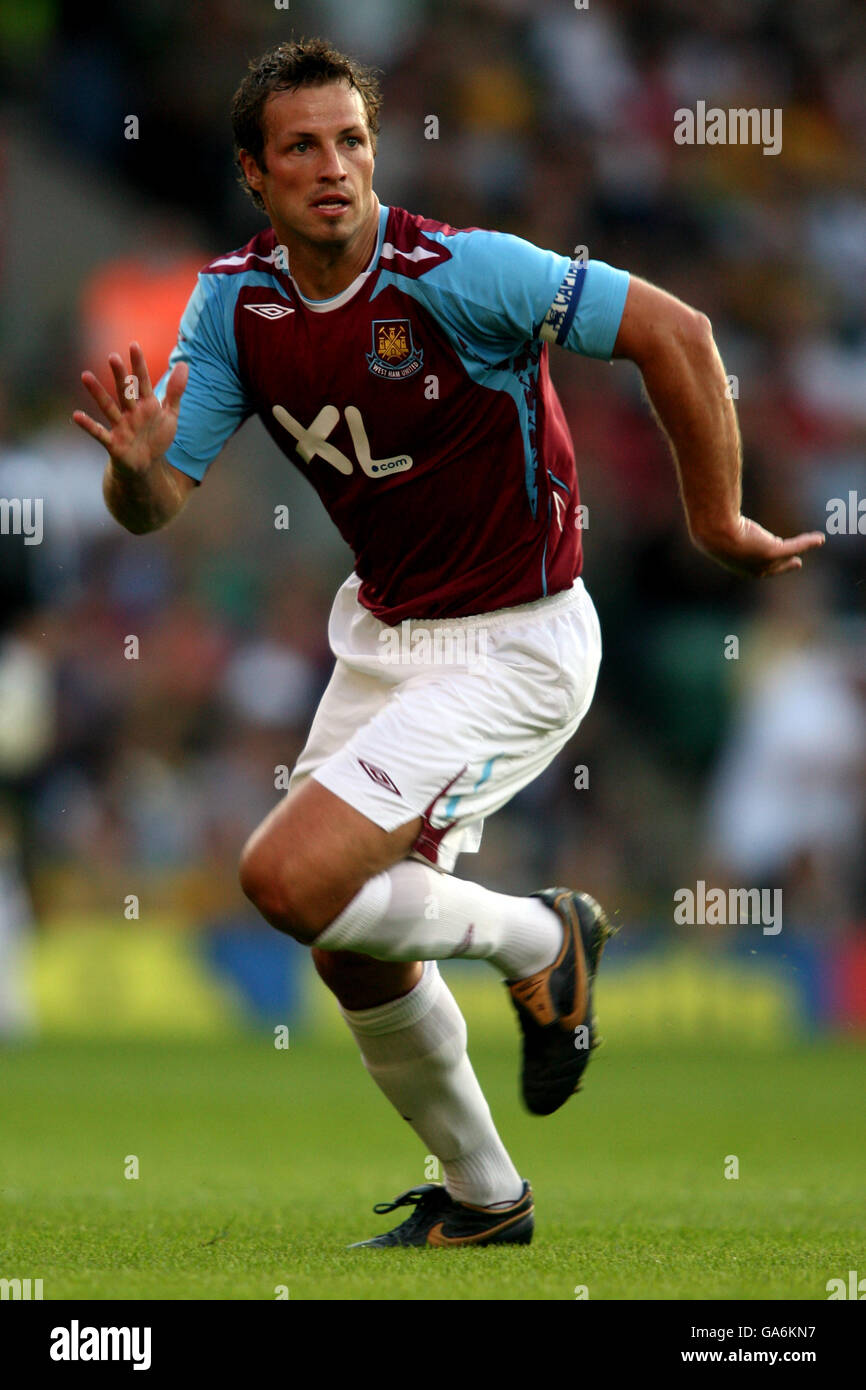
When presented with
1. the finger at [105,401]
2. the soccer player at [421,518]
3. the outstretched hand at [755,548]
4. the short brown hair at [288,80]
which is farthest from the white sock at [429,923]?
the short brown hair at [288,80]

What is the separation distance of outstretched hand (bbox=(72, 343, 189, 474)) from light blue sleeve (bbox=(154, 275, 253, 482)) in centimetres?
19

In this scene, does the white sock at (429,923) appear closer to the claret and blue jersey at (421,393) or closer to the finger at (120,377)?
the claret and blue jersey at (421,393)

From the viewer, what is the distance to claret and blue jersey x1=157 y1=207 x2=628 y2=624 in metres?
4.64

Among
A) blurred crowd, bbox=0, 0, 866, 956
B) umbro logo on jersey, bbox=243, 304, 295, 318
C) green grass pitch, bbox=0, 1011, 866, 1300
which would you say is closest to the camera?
green grass pitch, bbox=0, 1011, 866, 1300

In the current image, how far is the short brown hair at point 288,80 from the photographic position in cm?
475

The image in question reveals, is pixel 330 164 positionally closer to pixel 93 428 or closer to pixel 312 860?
pixel 93 428

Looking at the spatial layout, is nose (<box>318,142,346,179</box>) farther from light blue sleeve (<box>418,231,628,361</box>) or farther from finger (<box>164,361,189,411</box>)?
finger (<box>164,361,189,411</box>)

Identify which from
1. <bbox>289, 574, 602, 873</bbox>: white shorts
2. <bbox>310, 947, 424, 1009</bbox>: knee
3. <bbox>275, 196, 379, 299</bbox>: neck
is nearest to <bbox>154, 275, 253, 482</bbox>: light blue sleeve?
<bbox>275, 196, 379, 299</bbox>: neck

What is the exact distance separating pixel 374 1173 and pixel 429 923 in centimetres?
269

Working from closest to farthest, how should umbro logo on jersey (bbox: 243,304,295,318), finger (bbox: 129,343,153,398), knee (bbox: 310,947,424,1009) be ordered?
finger (bbox: 129,343,153,398), umbro logo on jersey (bbox: 243,304,295,318), knee (bbox: 310,947,424,1009)

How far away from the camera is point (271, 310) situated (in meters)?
4.85

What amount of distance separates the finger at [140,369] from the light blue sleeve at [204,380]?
246 mm

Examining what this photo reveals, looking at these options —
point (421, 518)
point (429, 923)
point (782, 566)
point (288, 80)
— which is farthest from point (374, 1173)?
point (288, 80)

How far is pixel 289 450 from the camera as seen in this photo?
5.03m
